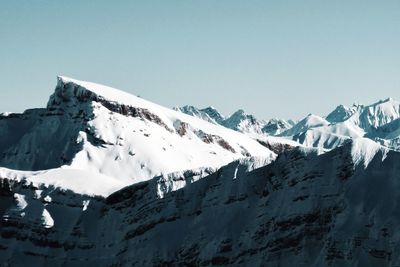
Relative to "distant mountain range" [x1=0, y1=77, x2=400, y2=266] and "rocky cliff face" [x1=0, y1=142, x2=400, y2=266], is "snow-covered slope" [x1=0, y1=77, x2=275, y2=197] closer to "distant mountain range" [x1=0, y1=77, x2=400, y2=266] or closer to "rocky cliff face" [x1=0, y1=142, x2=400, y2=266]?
"distant mountain range" [x1=0, y1=77, x2=400, y2=266]

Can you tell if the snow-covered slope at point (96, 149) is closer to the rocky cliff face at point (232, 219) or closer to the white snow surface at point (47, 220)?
the white snow surface at point (47, 220)

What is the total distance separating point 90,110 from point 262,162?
7920cm

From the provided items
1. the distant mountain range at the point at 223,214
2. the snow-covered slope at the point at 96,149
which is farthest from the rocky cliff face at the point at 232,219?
the snow-covered slope at the point at 96,149

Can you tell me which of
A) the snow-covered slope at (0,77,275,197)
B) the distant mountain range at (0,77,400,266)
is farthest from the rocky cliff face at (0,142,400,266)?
the snow-covered slope at (0,77,275,197)

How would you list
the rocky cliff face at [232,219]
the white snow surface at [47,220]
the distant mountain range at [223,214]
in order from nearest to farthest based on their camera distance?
1. the rocky cliff face at [232,219]
2. the distant mountain range at [223,214]
3. the white snow surface at [47,220]

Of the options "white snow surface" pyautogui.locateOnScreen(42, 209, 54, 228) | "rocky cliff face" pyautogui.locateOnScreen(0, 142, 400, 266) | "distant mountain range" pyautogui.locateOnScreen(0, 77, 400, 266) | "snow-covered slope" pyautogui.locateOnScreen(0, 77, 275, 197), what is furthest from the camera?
"snow-covered slope" pyautogui.locateOnScreen(0, 77, 275, 197)

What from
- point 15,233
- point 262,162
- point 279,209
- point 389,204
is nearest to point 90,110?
point 15,233

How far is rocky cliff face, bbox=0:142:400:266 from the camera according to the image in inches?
4003

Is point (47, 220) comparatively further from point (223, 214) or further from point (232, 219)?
point (232, 219)

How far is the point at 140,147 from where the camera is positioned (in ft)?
626

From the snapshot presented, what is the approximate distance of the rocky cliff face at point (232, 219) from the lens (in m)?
102

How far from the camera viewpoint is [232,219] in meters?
119

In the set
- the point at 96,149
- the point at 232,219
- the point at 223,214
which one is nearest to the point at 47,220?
the point at 223,214

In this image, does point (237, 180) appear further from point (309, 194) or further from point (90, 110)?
point (90, 110)
